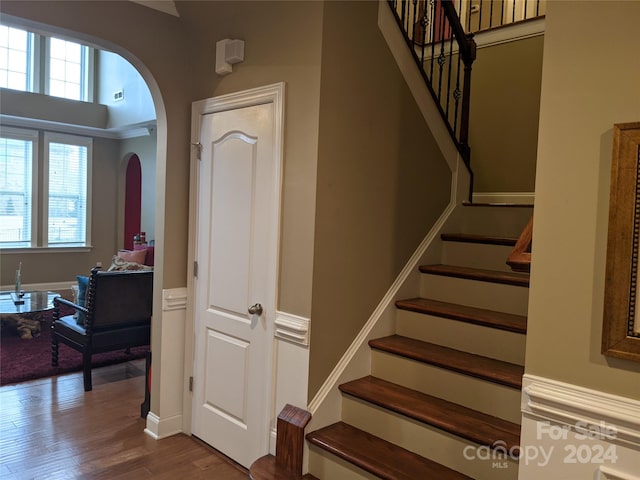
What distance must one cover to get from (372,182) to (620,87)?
4.79ft

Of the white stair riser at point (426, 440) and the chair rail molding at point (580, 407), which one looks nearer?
the chair rail molding at point (580, 407)

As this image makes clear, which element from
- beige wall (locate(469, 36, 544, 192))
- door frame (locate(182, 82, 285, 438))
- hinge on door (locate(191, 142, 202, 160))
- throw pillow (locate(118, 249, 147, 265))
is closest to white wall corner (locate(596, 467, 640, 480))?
door frame (locate(182, 82, 285, 438))

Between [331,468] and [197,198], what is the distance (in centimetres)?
184

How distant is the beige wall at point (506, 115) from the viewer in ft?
13.1

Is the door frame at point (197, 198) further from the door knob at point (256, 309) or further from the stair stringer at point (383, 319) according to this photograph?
the stair stringer at point (383, 319)

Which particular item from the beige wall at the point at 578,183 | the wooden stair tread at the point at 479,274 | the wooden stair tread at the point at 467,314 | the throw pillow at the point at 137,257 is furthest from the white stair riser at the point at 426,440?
the throw pillow at the point at 137,257

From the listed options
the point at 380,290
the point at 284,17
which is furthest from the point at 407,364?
the point at 284,17

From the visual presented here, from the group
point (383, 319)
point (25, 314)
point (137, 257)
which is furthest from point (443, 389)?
point (137, 257)

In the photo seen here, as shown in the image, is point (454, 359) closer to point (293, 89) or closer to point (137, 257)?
point (293, 89)

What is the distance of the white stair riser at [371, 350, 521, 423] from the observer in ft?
7.38

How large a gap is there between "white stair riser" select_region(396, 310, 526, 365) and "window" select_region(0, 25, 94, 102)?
7.07 meters

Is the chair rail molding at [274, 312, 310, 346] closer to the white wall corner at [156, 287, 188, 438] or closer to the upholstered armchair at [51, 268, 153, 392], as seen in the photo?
the white wall corner at [156, 287, 188, 438]

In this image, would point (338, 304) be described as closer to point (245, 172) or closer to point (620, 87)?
point (245, 172)

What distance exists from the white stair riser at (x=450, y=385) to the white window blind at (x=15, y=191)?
7140mm
